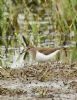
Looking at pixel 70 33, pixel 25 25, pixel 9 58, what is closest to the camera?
pixel 9 58

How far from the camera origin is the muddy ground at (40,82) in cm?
732

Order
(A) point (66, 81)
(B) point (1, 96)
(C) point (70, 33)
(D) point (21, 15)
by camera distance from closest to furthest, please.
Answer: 1. (B) point (1, 96)
2. (A) point (66, 81)
3. (C) point (70, 33)
4. (D) point (21, 15)

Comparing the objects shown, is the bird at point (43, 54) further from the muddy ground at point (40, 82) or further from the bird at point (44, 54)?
the muddy ground at point (40, 82)

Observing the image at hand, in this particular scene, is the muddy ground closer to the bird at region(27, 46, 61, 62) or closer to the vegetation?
the bird at region(27, 46, 61, 62)

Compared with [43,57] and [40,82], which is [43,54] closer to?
[43,57]

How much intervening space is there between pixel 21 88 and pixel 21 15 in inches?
218

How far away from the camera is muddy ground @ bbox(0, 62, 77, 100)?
7.32 meters

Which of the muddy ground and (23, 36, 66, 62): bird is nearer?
the muddy ground

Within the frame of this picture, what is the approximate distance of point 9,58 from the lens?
9.92 meters

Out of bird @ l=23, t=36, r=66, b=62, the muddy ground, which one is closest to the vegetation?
bird @ l=23, t=36, r=66, b=62

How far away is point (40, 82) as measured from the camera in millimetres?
8016

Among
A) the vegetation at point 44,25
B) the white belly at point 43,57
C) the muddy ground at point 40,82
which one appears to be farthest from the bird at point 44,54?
the vegetation at point 44,25

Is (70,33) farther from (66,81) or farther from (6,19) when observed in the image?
(66,81)

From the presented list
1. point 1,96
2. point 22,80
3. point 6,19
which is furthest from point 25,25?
point 1,96
